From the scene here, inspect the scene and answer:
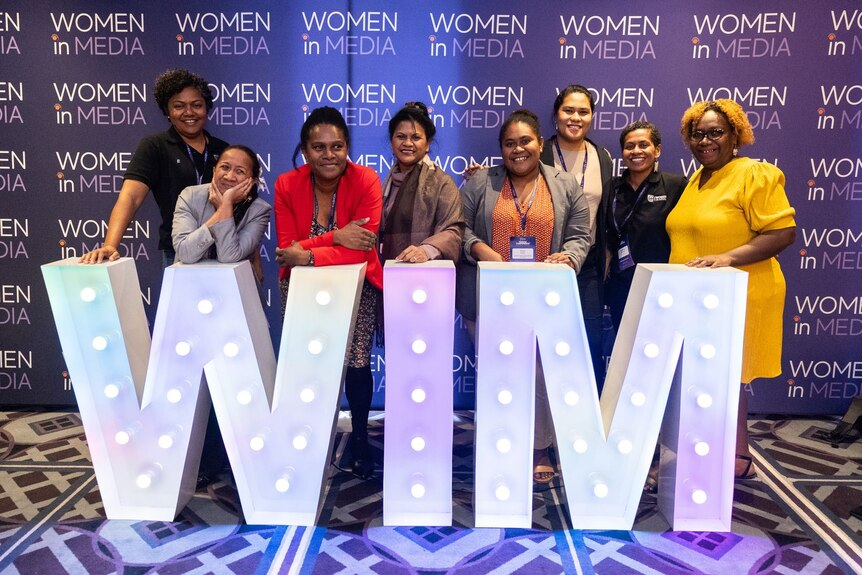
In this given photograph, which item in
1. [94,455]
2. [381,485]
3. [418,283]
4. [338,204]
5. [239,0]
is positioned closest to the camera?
[418,283]

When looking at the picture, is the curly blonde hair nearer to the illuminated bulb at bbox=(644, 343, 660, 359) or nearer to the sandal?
the illuminated bulb at bbox=(644, 343, 660, 359)

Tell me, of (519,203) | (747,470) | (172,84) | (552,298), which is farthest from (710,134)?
(172,84)

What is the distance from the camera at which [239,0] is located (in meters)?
3.37

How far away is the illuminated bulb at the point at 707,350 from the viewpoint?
2143mm

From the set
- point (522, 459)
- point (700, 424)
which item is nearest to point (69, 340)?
point (522, 459)

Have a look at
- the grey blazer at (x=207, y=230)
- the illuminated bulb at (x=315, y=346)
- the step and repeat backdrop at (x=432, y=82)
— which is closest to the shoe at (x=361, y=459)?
the illuminated bulb at (x=315, y=346)

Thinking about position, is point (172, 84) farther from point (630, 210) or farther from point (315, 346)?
point (630, 210)

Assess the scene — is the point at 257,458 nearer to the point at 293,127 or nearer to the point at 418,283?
the point at 418,283

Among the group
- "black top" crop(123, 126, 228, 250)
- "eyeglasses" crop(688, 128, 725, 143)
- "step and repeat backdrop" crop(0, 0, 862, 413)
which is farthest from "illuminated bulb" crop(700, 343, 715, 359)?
"black top" crop(123, 126, 228, 250)

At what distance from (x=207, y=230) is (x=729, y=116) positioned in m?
2.06

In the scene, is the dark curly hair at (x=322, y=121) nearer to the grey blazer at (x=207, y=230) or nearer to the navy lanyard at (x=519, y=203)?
the grey blazer at (x=207, y=230)

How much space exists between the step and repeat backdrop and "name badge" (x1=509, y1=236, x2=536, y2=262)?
1127 millimetres

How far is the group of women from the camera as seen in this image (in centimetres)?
236

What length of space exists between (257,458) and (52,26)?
8.98 ft
